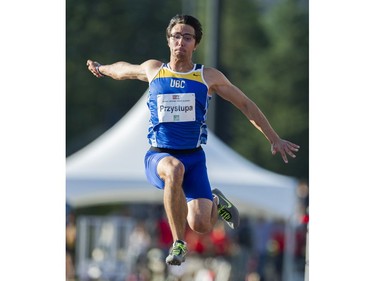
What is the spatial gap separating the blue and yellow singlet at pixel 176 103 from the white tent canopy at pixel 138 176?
9.23 meters

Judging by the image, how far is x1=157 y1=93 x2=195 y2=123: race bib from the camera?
11078 millimetres

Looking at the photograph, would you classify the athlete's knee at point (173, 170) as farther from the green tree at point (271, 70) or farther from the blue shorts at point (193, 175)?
the green tree at point (271, 70)

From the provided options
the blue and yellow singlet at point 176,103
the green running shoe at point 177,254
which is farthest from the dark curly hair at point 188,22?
the green running shoe at point 177,254

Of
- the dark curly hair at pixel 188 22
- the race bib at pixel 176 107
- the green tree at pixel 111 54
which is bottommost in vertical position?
the race bib at pixel 176 107

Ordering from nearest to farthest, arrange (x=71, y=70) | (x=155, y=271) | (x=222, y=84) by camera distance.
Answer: (x=222, y=84) < (x=155, y=271) < (x=71, y=70)

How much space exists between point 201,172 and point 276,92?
44.2 meters

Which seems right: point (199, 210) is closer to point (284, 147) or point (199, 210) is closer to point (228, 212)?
point (228, 212)

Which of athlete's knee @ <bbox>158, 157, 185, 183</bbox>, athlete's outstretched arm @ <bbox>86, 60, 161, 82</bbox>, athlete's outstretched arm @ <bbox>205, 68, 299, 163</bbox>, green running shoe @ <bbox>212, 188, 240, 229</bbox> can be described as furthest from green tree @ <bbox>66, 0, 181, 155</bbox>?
athlete's knee @ <bbox>158, 157, 185, 183</bbox>

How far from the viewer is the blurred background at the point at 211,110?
878 inches

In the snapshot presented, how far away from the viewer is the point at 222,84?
36.7 ft

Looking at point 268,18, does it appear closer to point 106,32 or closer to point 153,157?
point 106,32

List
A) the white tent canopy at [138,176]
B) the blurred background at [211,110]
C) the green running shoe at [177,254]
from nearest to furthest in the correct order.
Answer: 1. the green running shoe at [177,254]
2. the white tent canopy at [138,176]
3. the blurred background at [211,110]

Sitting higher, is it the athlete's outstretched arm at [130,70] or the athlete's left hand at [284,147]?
the athlete's outstretched arm at [130,70]
